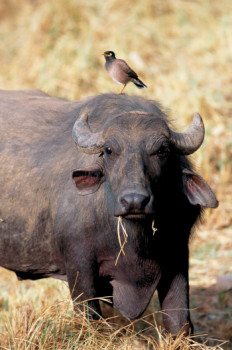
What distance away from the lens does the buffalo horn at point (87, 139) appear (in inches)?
185

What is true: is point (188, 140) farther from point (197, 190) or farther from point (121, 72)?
point (121, 72)

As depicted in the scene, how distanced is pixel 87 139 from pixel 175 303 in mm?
1490

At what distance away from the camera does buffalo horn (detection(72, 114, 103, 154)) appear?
4.69 meters

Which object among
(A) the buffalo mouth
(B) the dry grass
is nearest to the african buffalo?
(A) the buffalo mouth

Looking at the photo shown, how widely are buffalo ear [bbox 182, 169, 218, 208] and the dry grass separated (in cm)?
183

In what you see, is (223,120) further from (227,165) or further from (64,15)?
(64,15)

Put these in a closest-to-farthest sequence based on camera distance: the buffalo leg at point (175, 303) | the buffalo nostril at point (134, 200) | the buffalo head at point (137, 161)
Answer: the buffalo nostril at point (134, 200)
the buffalo head at point (137, 161)
the buffalo leg at point (175, 303)

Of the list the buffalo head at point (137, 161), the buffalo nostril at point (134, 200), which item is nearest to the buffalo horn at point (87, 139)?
the buffalo head at point (137, 161)

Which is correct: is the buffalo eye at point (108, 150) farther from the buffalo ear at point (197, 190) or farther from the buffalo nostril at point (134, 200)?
the buffalo ear at point (197, 190)

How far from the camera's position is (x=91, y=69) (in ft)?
39.3

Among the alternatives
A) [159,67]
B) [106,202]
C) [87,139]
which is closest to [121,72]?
[87,139]

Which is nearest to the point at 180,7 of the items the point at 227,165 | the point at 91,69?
the point at 91,69

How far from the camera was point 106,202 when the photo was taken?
15.9 ft

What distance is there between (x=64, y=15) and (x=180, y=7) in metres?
2.64
